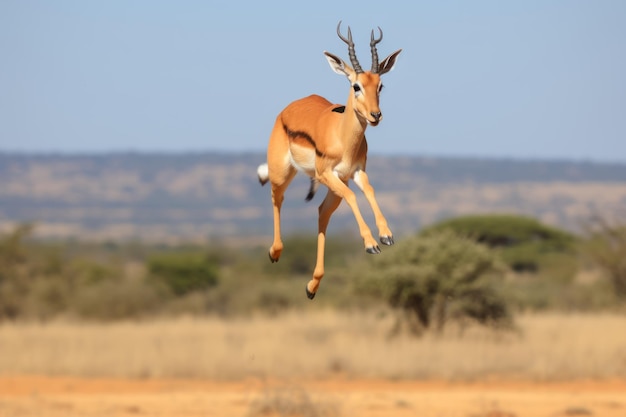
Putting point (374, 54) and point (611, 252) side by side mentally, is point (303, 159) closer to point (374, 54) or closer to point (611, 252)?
point (374, 54)

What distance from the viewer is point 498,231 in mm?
113062

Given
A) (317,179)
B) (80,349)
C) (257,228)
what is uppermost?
(317,179)

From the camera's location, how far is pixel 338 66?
384 inches

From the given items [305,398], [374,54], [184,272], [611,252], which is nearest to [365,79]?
[374,54]

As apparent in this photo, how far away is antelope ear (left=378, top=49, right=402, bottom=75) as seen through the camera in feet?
31.4

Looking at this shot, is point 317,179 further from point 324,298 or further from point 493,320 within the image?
point 324,298

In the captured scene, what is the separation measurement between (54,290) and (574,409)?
109ft

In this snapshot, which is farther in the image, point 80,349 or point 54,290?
point 54,290

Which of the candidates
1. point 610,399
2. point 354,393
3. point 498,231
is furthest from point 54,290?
point 498,231

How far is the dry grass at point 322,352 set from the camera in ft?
126

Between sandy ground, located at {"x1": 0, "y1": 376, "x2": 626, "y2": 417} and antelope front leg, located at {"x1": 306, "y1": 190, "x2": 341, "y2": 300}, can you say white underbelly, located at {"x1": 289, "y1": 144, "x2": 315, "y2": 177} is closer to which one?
antelope front leg, located at {"x1": 306, "y1": 190, "x2": 341, "y2": 300}

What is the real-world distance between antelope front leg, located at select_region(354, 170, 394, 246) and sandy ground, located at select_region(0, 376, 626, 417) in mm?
19658

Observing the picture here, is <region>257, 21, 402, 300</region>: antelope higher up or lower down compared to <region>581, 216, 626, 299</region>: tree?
higher up

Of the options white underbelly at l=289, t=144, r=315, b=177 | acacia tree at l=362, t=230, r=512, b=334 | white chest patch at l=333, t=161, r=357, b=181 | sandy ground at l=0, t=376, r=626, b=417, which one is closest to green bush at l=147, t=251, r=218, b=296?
acacia tree at l=362, t=230, r=512, b=334
